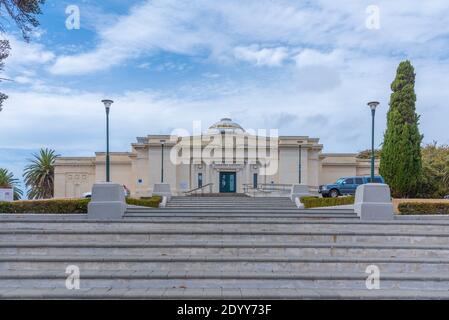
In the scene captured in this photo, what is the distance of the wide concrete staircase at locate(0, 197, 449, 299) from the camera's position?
7047 millimetres

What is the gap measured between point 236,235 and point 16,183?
4066cm

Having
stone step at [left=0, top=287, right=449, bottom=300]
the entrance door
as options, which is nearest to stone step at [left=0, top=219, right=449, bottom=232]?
stone step at [left=0, top=287, right=449, bottom=300]

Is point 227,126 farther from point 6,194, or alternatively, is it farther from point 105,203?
point 105,203


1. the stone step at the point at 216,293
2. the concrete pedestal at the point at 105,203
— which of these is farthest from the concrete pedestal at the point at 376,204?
the concrete pedestal at the point at 105,203

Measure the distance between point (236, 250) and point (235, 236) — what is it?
82 centimetres

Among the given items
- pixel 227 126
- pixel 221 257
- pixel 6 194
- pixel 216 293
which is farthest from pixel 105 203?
pixel 227 126

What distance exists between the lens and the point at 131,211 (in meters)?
11.8

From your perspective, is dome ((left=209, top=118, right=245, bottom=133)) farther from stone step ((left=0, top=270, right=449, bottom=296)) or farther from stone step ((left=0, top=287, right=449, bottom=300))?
stone step ((left=0, top=287, right=449, bottom=300))

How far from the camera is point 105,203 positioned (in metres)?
10.8

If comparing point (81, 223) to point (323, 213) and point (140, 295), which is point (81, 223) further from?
point (323, 213)

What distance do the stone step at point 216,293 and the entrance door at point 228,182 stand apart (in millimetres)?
29255

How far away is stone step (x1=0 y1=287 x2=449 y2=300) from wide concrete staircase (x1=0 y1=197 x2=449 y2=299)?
0.02 m

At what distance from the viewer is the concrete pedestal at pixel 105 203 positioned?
10734 mm
